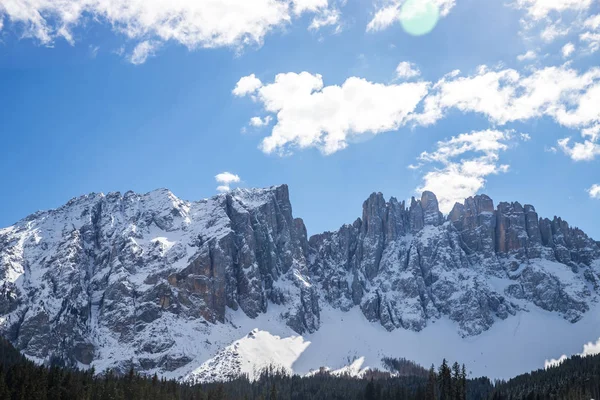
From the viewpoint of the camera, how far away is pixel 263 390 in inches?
7844

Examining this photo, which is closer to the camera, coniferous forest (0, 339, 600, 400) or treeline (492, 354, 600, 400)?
coniferous forest (0, 339, 600, 400)

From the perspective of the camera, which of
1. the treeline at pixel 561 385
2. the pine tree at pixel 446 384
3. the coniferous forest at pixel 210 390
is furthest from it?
the treeline at pixel 561 385

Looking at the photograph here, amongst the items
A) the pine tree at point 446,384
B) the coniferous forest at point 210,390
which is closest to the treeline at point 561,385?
the coniferous forest at point 210,390

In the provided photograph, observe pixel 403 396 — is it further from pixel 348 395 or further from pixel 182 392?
pixel 182 392

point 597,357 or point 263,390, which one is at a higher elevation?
point 597,357

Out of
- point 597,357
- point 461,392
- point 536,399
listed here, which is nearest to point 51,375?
point 461,392

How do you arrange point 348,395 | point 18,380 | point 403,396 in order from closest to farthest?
1. point 18,380
2. point 403,396
3. point 348,395

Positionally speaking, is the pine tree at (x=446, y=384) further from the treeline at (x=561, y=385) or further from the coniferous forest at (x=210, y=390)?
the treeline at (x=561, y=385)

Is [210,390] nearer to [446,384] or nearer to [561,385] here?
[446,384]

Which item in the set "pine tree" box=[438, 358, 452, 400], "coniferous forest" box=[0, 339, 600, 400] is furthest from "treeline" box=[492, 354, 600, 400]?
"pine tree" box=[438, 358, 452, 400]

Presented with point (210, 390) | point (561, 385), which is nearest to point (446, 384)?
point (561, 385)

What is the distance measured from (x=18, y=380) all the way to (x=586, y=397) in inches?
5455

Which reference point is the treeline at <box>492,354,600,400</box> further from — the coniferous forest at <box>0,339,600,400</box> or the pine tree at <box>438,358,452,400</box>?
the pine tree at <box>438,358,452,400</box>

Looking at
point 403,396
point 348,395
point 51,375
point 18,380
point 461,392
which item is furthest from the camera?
point 348,395
